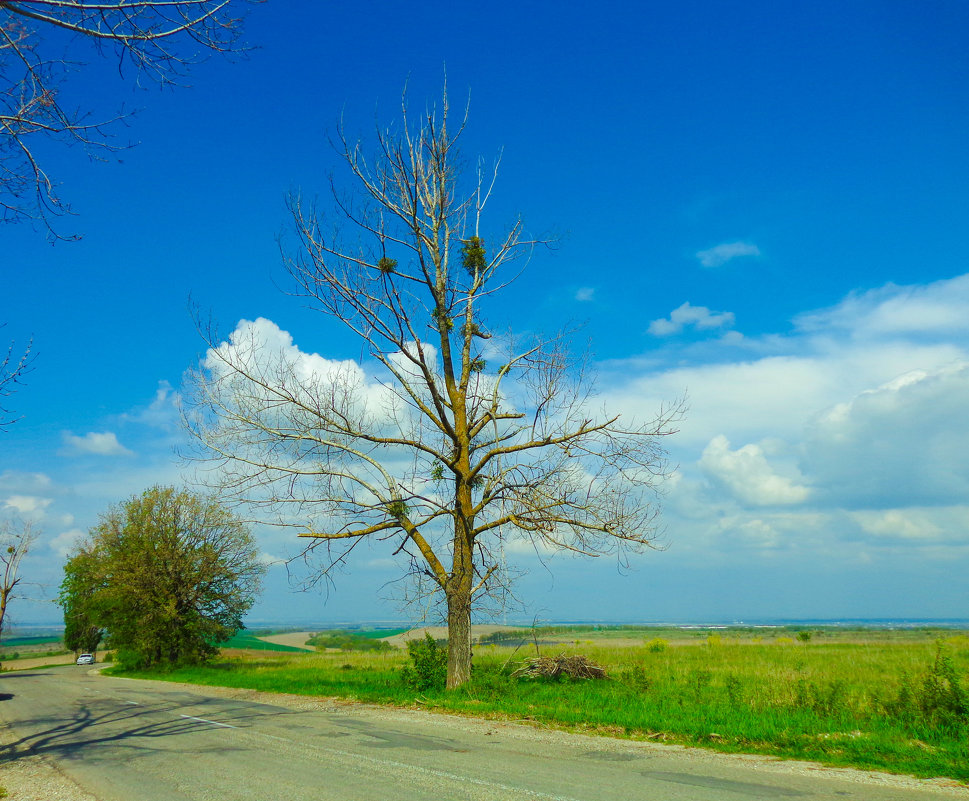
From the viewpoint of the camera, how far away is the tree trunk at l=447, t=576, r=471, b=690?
16.0 meters

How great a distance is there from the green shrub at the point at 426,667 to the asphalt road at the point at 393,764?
2.29 m

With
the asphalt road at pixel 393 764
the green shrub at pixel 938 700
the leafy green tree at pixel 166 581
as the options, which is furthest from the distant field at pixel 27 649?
the green shrub at pixel 938 700

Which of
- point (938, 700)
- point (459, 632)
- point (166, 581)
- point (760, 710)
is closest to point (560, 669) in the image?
point (459, 632)

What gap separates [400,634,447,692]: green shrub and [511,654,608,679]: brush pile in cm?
190

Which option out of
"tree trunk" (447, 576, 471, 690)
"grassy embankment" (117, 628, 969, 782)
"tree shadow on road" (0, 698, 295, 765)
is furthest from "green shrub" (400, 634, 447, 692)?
"tree shadow on road" (0, 698, 295, 765)

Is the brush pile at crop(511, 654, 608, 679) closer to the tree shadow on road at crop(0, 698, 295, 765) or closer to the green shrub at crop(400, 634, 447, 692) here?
the green shrub at crop(400, 634, 447, 692)

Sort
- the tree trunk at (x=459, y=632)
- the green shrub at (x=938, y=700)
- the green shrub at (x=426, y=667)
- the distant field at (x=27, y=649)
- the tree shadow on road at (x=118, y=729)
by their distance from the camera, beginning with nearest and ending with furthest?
the green shrub at (x=938, y=700) < the tree shadow on road at (x=118, y=729) < the tree trunk at (x=459, y=632) < the green shrub at (x=426, y=667) < the distant field at (x=27, y=649)

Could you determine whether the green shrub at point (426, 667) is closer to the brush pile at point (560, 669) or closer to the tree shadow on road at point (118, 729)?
the brush pile at point (560, 669)

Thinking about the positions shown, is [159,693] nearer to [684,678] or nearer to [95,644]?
[684,678]

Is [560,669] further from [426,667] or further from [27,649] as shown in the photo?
[27,649]

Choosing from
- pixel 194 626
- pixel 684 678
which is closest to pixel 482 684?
pixel 684 678

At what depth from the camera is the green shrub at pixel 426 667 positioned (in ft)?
55.7

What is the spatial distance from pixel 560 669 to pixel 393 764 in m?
9.51

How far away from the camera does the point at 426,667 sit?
17.2m
